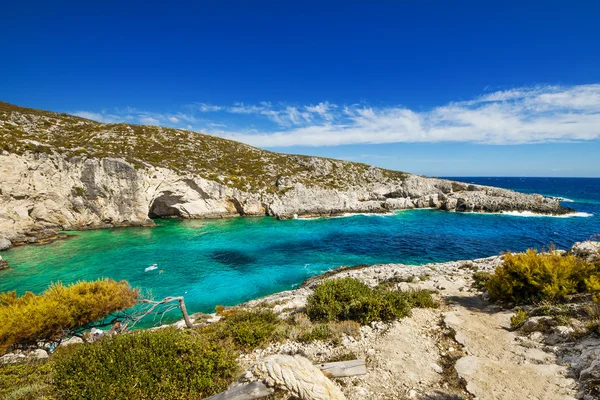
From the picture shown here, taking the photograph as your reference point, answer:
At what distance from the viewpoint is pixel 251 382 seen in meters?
4.73

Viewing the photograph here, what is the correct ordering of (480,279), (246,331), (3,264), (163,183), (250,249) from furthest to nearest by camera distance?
(163,183) < (250,249) < (3,264) < (480,279) < (246,331)

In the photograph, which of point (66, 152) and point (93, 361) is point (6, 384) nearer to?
point (93, 361)

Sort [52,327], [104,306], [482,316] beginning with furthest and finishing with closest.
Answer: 1. [104,306]
2. [52,327]
3. [482,316]

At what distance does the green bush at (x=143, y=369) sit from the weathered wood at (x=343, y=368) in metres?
2.11

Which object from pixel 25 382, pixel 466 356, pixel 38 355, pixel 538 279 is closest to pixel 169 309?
pixel 25 382

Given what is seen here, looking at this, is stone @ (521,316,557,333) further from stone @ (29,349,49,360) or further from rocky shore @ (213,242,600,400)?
stone @ (29,349,49,360)

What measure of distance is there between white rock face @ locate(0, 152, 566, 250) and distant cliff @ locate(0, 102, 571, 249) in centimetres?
13

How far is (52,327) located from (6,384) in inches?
141

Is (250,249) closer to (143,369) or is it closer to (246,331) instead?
(246,331)

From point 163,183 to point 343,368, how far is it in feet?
152

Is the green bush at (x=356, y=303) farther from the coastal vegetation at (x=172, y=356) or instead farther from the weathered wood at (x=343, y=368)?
the weathered wood at (x=343, y=368)

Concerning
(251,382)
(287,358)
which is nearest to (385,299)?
(287,358)

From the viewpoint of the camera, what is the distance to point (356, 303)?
8.49 m

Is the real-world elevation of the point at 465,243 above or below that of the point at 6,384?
below
